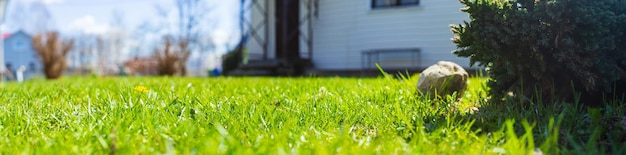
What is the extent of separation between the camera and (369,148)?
1310 millimetres

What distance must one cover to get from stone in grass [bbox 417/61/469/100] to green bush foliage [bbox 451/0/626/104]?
31cm

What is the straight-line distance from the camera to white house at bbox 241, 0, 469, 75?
823 centimetres

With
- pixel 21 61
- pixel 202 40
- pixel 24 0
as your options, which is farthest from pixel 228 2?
pixel 21 61

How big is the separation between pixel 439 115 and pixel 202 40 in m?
26.0

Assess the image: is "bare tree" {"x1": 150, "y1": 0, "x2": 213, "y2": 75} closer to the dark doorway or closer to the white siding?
the dark doorway

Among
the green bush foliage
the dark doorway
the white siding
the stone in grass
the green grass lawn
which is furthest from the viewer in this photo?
the dark doorway

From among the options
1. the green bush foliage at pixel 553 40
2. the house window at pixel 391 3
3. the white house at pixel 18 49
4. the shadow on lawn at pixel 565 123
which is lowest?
the white house at pixel 18 49

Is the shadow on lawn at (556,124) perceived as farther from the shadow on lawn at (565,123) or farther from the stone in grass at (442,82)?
the stone in grass at (442,82)

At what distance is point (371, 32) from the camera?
8867mm

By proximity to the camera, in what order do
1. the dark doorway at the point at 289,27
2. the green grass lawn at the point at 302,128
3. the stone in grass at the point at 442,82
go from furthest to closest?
the dark doorway at the point at 289,27
the stone in grass at the point at 442,82
the green grass lawn at the point at 302,128

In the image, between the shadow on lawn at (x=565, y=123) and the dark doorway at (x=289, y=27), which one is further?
the dark doorway at (x=289, y=27)

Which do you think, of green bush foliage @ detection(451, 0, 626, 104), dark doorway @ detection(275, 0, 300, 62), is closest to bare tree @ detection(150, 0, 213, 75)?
dark doorway @ detection(275, 0, 300, 62)

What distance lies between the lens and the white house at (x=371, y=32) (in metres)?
8.23

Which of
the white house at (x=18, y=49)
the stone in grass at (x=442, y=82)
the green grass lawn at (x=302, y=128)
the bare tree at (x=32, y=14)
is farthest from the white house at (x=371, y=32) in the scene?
the white house at (x=18, y=49)
